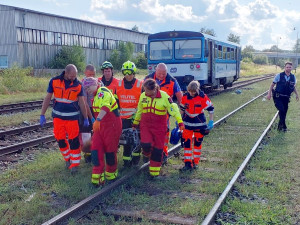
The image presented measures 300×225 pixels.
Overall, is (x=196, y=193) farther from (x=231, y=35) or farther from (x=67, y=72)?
(x=231, y=35)

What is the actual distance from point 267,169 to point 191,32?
10767 millimetres

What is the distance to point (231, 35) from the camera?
121 meters

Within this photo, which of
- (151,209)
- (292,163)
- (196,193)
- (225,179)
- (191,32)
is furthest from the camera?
(191,32)

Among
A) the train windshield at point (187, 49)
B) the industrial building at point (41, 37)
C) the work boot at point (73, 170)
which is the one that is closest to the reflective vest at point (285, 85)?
the work boot at point (73, 170)

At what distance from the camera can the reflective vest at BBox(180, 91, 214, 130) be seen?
6.63 meters

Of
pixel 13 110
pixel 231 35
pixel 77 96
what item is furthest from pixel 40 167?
pixel 231 35

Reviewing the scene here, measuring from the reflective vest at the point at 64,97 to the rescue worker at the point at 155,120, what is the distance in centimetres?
113

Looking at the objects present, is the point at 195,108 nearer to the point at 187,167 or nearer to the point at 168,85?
the point at 168,85

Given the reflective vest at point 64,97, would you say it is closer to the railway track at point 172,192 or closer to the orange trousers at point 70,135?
the orange trousers at point 70,135

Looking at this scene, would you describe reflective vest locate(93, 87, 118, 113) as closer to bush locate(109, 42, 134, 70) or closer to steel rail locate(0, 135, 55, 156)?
steel rail locate(0, 135, 55, 156)

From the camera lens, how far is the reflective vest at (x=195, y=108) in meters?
6.63

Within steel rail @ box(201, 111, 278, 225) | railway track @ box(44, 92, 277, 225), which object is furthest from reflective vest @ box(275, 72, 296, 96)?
steel rail @ box(201, 111, 278, 225)

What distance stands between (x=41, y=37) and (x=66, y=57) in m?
3.37

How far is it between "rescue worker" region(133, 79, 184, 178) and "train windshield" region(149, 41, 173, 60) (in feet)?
36.8
